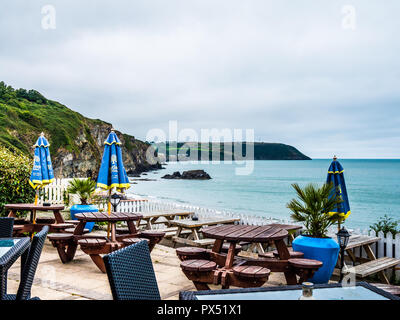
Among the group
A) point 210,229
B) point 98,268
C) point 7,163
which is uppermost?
point 7,163

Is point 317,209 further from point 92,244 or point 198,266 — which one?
point 92,244

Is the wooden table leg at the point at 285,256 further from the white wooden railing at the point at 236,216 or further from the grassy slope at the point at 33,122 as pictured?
Result: the grassy slope at the point at 33,122

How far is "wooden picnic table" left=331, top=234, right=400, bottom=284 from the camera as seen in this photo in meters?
5.77

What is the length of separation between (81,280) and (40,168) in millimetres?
3660

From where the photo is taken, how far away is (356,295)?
7.38 ft

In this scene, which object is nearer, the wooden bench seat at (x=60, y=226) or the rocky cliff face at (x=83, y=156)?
the wooden bench seat at (x=60, y=226)

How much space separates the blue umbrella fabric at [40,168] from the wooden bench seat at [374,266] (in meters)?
6.66

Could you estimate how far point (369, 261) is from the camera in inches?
270

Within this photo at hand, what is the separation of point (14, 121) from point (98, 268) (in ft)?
150

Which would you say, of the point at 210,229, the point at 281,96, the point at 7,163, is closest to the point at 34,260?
the point at 210,229

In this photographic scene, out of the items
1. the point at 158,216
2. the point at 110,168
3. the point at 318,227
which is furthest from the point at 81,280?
the point at 158,216

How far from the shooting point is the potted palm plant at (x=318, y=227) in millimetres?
5410

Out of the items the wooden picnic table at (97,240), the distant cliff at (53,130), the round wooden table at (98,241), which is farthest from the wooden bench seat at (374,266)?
the distant cliff at (53,130)
